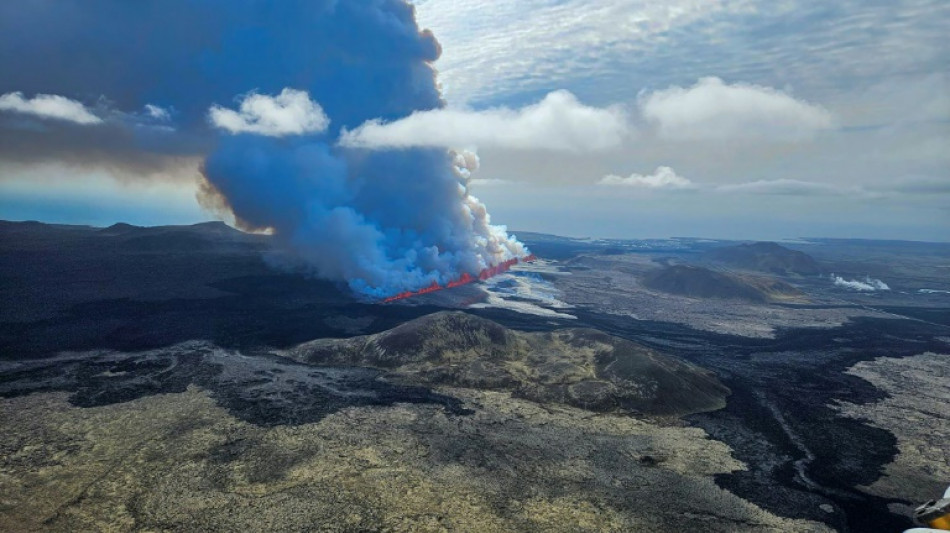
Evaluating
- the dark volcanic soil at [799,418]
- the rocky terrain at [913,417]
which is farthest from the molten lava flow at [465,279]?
the rocky terrain at [913,417]

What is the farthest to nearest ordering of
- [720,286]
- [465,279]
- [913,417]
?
1. [720,286]
2. [465,279]
3. [913,417]

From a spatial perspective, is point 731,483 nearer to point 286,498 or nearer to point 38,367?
point 286,498

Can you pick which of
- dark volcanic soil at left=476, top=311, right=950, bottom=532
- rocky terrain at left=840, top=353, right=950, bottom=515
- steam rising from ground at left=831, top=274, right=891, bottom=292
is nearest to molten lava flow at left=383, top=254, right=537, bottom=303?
dark volcanic soil at left=476, top=311, right=950, bottom=532

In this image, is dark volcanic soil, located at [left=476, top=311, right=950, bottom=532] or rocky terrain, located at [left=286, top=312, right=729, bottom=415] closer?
dark volcanic soil, located at [left=476, top=311, right=950, bottom=532]

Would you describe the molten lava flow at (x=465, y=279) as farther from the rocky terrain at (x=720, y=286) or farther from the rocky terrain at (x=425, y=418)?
the rocky terrain at (x=720, y=286)

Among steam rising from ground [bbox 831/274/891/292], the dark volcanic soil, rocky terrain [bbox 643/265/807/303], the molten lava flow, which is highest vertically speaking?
the molten lava flow

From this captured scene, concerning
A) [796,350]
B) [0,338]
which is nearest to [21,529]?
[0,338]

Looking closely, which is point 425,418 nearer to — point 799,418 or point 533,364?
point 533,364

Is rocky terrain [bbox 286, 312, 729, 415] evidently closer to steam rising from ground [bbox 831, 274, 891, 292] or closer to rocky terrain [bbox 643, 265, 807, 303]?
rocky terrain [bbox 643, 265, 807, 303]

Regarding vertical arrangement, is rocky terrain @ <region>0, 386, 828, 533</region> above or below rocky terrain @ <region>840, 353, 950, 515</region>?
above

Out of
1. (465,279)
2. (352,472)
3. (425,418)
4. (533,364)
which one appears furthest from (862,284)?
(352,472)

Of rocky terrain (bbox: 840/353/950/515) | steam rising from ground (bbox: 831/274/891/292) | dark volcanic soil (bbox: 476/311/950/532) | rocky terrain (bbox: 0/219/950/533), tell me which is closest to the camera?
rocky terrain (bbox: 0/219/950/533)
